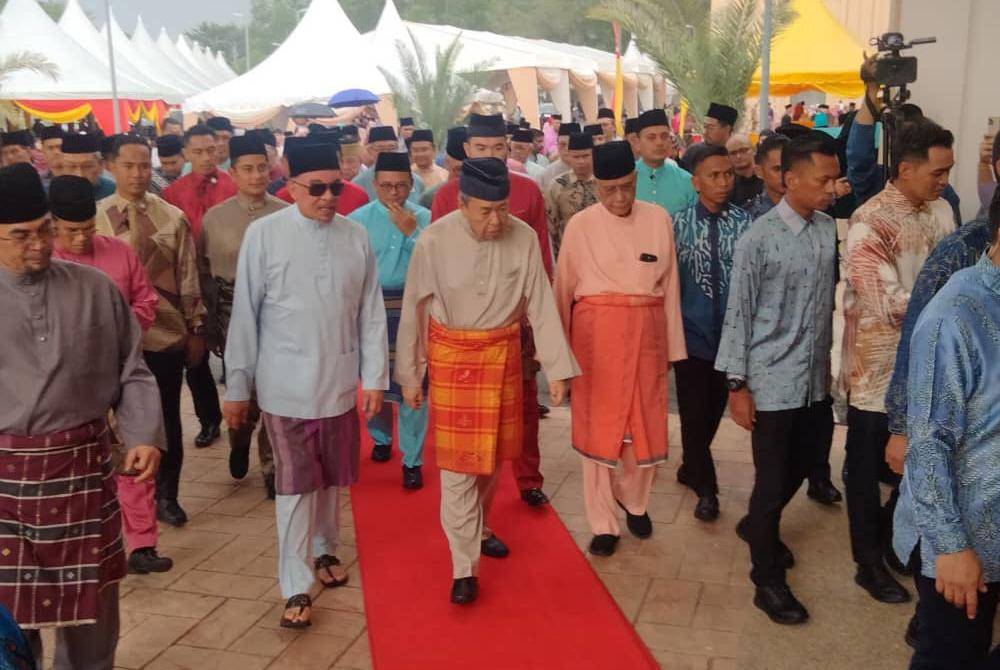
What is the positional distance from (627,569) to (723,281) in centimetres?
143

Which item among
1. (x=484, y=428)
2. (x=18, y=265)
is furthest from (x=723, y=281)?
(x=18, y=265)

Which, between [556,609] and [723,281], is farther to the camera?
[723,281]

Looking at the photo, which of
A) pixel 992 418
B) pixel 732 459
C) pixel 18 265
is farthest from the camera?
pixel 732 459

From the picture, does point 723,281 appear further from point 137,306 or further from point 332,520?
point 137,306

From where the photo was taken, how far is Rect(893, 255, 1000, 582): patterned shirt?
2324 millimetres

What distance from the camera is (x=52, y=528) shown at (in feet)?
10.1

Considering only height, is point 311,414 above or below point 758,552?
above

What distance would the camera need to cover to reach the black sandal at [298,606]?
4.11m

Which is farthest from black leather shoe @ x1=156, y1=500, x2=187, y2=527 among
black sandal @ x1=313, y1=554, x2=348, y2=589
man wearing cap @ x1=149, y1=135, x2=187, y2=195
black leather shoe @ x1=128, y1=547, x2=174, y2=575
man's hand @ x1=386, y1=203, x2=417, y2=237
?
man wearing cap @ x1=149, y1=135, x2=187, y2=195

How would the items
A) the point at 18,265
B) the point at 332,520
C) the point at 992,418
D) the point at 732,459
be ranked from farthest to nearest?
the point at 732,459 < the point at 332,520 < the point at 18,265 < the point at 992,418

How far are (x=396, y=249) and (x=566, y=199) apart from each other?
200 centimetres

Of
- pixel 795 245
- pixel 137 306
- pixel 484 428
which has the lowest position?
pixel 484 428

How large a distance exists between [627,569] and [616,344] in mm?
999

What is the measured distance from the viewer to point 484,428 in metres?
4.29
